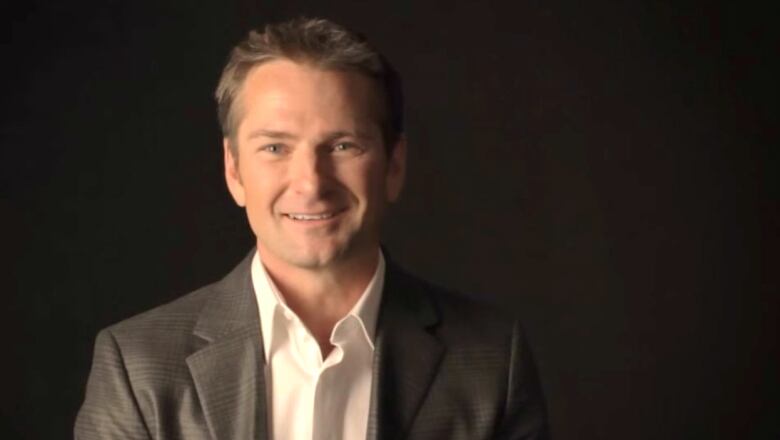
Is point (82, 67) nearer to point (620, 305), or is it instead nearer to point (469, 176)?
point (469, 176)

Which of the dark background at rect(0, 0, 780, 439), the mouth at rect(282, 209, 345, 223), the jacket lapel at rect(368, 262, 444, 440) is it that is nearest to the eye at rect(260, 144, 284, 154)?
the mouth at rect(282, 209, 345, 223)

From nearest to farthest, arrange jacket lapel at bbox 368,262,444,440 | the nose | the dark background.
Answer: the nose
jacket lapel at bbox 368,262,444,440
the dark background

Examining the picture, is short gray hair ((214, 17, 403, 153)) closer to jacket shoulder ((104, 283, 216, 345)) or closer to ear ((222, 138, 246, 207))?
ear ((222, 138, 246, 207))

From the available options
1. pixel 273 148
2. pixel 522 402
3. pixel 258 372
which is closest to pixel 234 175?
pixel 273 148

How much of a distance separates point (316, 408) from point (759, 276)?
119cm

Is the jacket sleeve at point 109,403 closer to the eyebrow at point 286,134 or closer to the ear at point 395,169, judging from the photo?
the eyebrow at point 286,134

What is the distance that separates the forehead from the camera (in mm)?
1681

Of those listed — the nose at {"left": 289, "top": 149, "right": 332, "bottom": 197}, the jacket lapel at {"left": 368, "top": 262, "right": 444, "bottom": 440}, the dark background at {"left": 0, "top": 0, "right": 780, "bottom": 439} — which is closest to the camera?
the nose at {"left": 289, "top": 149, "right": 332, "bottom": 197}

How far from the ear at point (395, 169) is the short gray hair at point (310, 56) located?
0.08 ft

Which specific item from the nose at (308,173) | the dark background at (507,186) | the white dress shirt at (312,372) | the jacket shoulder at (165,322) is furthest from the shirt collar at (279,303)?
the dark background at (507,186)

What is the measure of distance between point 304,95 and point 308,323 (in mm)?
413

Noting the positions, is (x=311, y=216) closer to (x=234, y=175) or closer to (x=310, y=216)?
(x=310, y=216)

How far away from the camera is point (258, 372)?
175 cm

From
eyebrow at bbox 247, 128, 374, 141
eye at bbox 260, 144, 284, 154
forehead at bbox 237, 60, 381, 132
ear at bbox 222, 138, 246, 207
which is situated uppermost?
forehead at bbox 237, 60, 381, 132
